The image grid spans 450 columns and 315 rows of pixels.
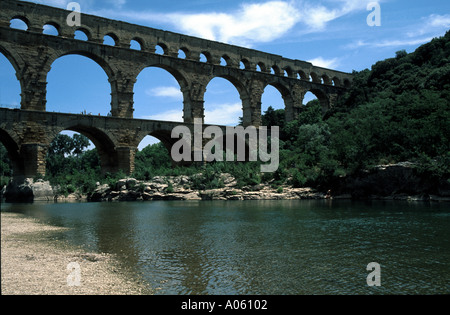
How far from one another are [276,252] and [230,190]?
54.1 feet

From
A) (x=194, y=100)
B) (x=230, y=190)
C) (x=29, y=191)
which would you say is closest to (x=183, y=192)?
(x=230, y=190)

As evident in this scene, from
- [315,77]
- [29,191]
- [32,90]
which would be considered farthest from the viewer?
[315,77]

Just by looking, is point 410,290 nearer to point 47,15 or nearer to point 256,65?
point 47,15

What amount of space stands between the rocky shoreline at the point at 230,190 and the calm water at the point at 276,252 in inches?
391

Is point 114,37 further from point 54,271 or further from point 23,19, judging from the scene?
point 54,271

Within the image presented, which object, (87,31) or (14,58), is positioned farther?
(87,31)

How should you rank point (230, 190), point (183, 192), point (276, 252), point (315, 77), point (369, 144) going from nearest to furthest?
point (276, 252), point (230, 190), point (183, 192), point (369, 144), point (315, 77)

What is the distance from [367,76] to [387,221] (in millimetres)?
32753

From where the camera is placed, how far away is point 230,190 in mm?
23406

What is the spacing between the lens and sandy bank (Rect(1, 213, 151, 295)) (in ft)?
14.6

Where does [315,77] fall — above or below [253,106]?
above

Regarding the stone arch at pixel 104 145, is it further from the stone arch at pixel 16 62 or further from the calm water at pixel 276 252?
the calm water at pixel 276 252

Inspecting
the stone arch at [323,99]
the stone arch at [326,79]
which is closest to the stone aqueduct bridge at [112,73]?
the stone arch at [323,99]

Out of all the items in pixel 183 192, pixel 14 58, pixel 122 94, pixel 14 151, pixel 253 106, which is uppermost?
pixel 14 58
